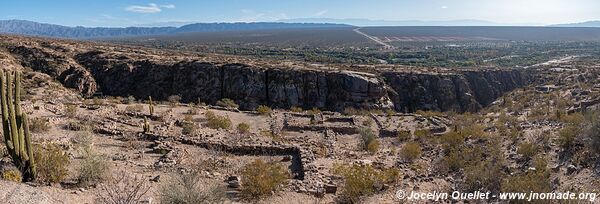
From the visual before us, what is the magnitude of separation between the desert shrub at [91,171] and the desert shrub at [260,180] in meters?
4.14

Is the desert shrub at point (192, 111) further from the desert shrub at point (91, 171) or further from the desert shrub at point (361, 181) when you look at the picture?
the desert shrub at point (361, 181)

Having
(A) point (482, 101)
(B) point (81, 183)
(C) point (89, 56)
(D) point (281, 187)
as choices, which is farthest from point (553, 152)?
(C) point (89, 56)

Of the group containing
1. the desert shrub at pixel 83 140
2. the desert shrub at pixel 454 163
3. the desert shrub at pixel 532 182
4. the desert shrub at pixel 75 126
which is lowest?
the desert shrub at pixel 454 163

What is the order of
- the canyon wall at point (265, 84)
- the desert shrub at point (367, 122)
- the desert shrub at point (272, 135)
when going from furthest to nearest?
the canyon wall at point (265, 84), the desert shrub at point (367, 122), the desert shrub at point (272, 135)

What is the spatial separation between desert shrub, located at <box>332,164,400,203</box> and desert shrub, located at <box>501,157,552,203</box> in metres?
3.48

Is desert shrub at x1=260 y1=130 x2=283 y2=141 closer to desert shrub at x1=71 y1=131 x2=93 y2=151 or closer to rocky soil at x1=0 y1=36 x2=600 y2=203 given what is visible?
rocky soil at x1=0 y1=36 x2=600 y2=203

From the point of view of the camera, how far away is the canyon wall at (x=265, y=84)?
151ft

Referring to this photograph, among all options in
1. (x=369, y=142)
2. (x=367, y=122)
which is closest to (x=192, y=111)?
(x=367, y=122)

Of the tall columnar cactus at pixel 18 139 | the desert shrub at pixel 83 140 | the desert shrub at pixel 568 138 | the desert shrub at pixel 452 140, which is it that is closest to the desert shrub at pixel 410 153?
the desert shrub at pixel 452 140

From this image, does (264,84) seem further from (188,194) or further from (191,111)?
(188,194)

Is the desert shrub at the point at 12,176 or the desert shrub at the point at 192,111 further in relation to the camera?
the desert shrub at the point at 192,111

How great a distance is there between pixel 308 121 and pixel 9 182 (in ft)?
65.8

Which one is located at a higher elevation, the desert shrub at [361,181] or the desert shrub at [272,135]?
the desert shrub at [361,181]

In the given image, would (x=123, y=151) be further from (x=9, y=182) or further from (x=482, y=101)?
(x=482, y=101)
